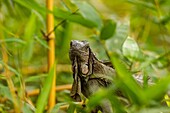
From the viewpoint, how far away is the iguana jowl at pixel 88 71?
2.52 ft

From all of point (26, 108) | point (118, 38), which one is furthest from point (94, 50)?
point (26, 108)

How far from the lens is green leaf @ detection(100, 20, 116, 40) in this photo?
39.1 inches

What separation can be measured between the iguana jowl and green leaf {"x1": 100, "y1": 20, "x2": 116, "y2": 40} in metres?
0.21

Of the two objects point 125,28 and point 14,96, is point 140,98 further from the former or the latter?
point 125,28

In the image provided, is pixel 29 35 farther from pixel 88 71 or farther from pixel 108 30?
pixel 88 71

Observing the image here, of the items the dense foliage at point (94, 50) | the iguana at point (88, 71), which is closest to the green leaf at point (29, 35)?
the dense foliage at point (94, 50)

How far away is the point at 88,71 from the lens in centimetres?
78

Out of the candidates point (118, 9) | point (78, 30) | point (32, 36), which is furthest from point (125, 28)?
point (118, 9)

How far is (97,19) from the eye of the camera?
1.13 m

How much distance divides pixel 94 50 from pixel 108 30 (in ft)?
0.29

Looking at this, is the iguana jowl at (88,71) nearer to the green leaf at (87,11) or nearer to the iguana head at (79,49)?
the iguana head at (79,49)

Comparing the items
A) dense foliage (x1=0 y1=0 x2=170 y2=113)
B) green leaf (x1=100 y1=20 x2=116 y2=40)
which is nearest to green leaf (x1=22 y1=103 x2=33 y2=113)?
dense foliage (x1=0 y1=0 x2=170 y2=113)

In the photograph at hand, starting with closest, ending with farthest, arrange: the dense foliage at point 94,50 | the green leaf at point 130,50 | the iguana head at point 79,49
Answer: the dense foliage at point 94,50, the iguana head at point 79,49, the green leaf at point 130,50

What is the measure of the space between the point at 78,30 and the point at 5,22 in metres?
0.39
